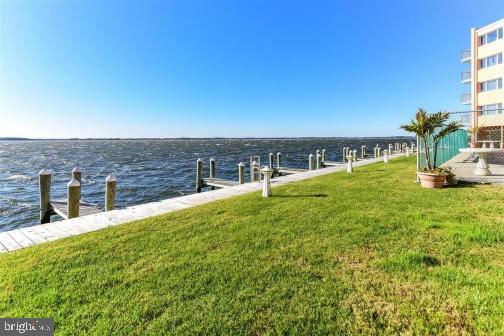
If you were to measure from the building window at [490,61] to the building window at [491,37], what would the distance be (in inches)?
67.4

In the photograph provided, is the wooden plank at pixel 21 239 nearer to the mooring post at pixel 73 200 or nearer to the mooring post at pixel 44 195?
the mooring post at pixel 73 200

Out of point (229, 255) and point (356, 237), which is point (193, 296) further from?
point (356, 237)

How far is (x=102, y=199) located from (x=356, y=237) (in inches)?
625

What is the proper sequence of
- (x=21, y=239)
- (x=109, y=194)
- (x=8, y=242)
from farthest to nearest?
1. (x=109, y=194)
2. (x=21, y=239)
3. (x=8, y=242)

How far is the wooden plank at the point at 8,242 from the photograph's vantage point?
5.39 m

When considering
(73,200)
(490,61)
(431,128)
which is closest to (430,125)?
(431,128)

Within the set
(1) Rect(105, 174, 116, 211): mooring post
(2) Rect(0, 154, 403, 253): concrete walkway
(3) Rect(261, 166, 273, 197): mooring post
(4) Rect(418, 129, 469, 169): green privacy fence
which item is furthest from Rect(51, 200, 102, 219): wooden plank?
(4) Rect(418, 129, 469, 169): green privacy fence

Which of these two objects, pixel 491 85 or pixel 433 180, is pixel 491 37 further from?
pixel 433 180

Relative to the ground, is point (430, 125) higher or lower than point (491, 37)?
lower

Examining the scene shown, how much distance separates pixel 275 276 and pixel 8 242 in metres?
5.33

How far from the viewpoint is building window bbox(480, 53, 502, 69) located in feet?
98.9

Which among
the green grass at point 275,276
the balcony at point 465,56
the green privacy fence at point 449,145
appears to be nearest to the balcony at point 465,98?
the balcony at point 465,56

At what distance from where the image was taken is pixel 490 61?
31.2 meters

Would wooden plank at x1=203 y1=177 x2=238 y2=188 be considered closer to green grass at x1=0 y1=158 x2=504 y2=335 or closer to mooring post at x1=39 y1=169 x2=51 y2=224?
mooring post at x1=39 y1=169 x2=51 y2=224
